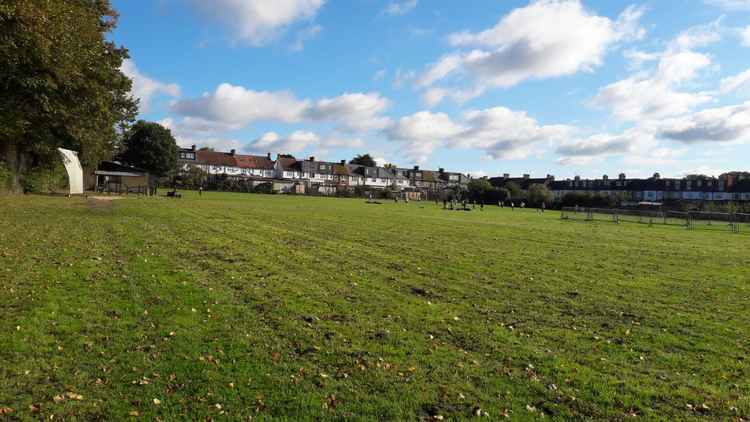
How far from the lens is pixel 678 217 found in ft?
142

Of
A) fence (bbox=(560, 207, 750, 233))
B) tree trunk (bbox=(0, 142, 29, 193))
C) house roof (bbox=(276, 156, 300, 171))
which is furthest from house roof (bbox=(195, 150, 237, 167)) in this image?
fence (bbox=(560, 207, 750, 233))

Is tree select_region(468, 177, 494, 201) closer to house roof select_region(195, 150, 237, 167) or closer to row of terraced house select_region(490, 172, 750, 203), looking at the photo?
row of terraced house select_region(490, 172, 750, 203)

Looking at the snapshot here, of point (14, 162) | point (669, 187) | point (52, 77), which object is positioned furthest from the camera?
point (669, 187)

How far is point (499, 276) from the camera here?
1157 centimetres

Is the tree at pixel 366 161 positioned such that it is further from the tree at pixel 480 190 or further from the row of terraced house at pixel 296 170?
the tree at pixel 480 190

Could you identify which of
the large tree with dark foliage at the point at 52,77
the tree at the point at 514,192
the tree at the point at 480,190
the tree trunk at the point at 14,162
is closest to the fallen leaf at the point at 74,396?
the large tree with dark foliage at the point at 52,77

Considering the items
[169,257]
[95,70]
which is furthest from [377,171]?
[169,257]

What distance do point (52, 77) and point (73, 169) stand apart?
17716mm

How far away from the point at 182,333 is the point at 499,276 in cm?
759

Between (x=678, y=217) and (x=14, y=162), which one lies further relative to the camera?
(x=678, y=217)

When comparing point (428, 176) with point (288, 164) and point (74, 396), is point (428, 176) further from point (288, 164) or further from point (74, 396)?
point (74, 396)

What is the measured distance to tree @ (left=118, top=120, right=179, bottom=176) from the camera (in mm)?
83500

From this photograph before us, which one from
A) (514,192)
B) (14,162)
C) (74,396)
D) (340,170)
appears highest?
(340,170)

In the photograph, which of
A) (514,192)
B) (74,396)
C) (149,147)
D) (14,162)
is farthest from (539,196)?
(74,396)
